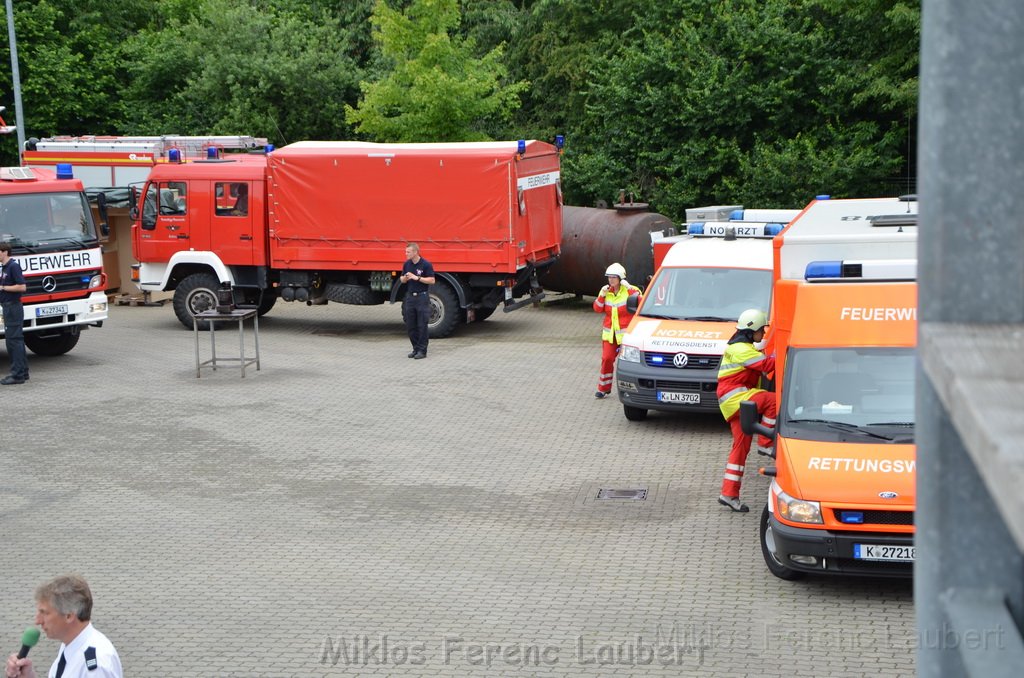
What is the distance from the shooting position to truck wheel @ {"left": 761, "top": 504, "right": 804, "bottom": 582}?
914 centimetres

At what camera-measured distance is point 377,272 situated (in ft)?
70.9

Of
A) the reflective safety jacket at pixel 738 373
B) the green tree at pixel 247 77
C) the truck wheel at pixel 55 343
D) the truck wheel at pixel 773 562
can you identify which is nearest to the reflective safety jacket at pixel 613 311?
the reflective safety jacket at pixel 738 373

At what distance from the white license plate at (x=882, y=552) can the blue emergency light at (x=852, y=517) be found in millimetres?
155

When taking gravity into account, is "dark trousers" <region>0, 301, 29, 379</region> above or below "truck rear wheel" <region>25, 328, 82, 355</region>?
above

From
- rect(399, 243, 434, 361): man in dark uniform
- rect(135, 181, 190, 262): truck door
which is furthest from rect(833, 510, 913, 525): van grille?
rect(135, 181, 190, 262): truck door

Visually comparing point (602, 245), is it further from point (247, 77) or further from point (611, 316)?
point (247, 77)

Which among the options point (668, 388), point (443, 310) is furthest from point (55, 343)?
point (668, 388)

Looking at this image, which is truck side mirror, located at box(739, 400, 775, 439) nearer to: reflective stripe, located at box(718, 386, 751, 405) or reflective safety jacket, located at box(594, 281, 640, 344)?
reflective stripe, located at box(718, 386, 751, 405)

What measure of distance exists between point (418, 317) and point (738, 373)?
900 centimetres

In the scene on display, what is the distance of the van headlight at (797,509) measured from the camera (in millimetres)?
8594

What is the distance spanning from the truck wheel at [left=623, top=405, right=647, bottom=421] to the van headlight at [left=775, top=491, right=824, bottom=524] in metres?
5.96

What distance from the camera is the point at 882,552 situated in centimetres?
851

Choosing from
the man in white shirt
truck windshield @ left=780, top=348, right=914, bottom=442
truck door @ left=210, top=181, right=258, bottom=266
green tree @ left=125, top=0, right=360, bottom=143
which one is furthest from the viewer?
green tree @ left=125, top=0, right=360, bottom=143

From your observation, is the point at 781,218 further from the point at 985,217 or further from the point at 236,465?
the point at 985,217
